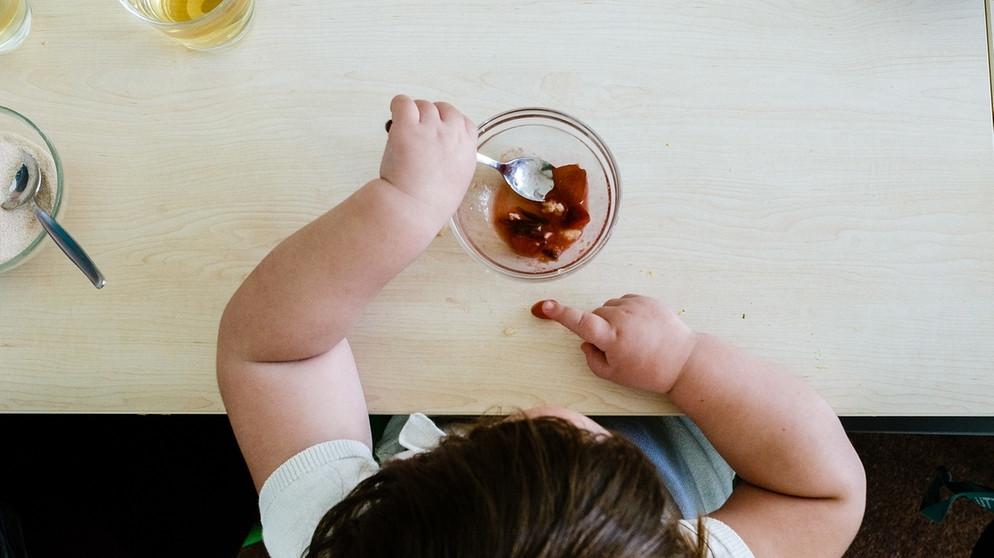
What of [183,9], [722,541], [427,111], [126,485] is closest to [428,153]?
[427,111]

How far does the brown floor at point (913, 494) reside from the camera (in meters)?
1.16

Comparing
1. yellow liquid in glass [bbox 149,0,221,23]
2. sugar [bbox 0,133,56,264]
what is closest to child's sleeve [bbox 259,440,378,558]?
sugar [bbox 0,133,56,264]

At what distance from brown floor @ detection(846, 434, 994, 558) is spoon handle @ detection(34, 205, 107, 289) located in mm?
1113

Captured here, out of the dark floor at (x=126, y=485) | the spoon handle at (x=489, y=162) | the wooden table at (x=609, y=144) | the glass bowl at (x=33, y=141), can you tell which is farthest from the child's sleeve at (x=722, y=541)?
the glass bowl at (x=33, y=141)

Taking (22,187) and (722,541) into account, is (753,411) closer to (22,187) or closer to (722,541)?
(722,541)

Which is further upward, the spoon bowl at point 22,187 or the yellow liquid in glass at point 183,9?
the yellow liquid in glass at point 183,9

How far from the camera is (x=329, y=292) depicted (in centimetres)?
61

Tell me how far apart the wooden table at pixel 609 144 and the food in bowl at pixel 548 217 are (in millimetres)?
37

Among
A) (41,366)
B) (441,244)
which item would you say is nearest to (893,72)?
(441,244)

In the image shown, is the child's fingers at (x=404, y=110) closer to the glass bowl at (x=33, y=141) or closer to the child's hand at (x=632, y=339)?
the child's hand at (x=632, y=339)

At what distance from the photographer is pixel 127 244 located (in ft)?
2.18

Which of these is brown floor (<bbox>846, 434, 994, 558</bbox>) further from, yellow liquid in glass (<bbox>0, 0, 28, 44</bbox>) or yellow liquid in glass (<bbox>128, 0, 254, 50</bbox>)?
yellow liquid in glass (<bbox>0, 0, 28, 44</bbox>)

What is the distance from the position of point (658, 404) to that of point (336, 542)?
307 mm

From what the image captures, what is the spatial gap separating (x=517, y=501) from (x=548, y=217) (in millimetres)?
288
